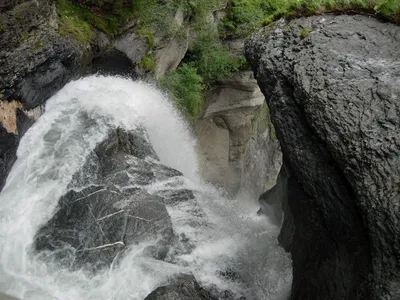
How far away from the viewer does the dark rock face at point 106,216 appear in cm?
718

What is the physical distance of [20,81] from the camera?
821cm

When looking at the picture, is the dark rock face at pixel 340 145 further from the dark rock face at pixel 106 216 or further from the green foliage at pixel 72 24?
the green foliage at pixel 72 24

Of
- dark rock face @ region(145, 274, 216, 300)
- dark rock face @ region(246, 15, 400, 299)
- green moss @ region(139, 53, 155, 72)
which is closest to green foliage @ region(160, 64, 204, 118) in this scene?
green moss @ region(139, 53, 155, 72)

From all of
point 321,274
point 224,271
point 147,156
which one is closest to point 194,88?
point 147,156

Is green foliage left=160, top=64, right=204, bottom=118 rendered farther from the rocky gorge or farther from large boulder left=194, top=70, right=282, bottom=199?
the rocky gorge

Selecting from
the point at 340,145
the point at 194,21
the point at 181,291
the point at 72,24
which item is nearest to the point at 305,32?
the point at 340,145

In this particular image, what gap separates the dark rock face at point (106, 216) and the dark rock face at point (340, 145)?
8.35ft

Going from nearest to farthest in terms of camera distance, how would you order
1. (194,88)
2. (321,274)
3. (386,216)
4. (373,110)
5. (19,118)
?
(386,216)
(373,110)
(321,274)
(19,118)
(194,88)

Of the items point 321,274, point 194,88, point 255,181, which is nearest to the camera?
point 321,274

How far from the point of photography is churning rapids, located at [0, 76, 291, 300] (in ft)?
21.9

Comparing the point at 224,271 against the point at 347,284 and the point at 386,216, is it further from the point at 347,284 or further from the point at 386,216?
the point at 386,216

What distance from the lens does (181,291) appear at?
665 centimetres

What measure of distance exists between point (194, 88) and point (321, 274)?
861 centimetres

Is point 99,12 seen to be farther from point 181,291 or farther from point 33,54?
point 181,291
